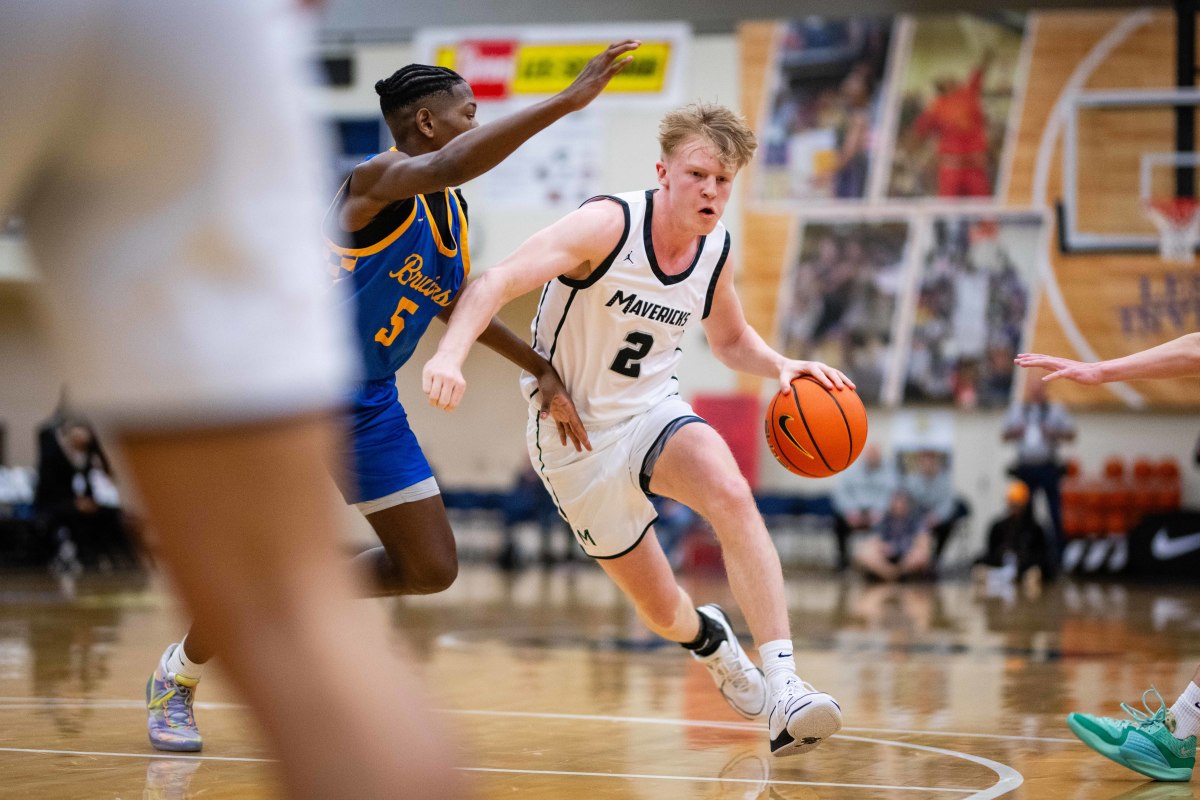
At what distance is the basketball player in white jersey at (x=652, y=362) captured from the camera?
14.2 ft

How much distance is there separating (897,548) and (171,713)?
37.2ft

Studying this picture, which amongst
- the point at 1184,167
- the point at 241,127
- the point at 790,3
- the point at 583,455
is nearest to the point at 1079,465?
the point at 1184,167

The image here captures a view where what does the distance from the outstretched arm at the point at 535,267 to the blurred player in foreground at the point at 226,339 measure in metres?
2.54

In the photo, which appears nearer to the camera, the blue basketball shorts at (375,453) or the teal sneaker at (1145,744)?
the teal sneaker at (1145,744)

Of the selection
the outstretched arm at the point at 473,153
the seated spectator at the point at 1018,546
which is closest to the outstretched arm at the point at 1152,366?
the outstretched arm at the point at 473,153

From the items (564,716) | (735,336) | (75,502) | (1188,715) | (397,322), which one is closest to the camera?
(1188,715)

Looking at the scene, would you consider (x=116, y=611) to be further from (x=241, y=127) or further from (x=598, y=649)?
(x=241, y=127)

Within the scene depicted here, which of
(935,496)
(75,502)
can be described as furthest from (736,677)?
(75,502)

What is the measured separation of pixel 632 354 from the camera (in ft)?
15.4

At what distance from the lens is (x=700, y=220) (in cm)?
447

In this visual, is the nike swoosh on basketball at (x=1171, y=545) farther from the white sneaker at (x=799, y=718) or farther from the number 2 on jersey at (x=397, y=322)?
the number 2 on jersey at (x=397, y=322)

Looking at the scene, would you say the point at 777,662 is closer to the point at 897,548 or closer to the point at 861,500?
the point at 897,548

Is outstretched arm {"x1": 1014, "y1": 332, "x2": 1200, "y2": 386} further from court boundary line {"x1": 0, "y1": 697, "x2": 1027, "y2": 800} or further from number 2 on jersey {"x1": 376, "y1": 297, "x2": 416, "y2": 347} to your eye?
number 2 on jersey {"x1": 376, "y1": 297, "x2": 416, "y2": 347}

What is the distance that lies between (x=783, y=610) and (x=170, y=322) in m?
→ 3.36
